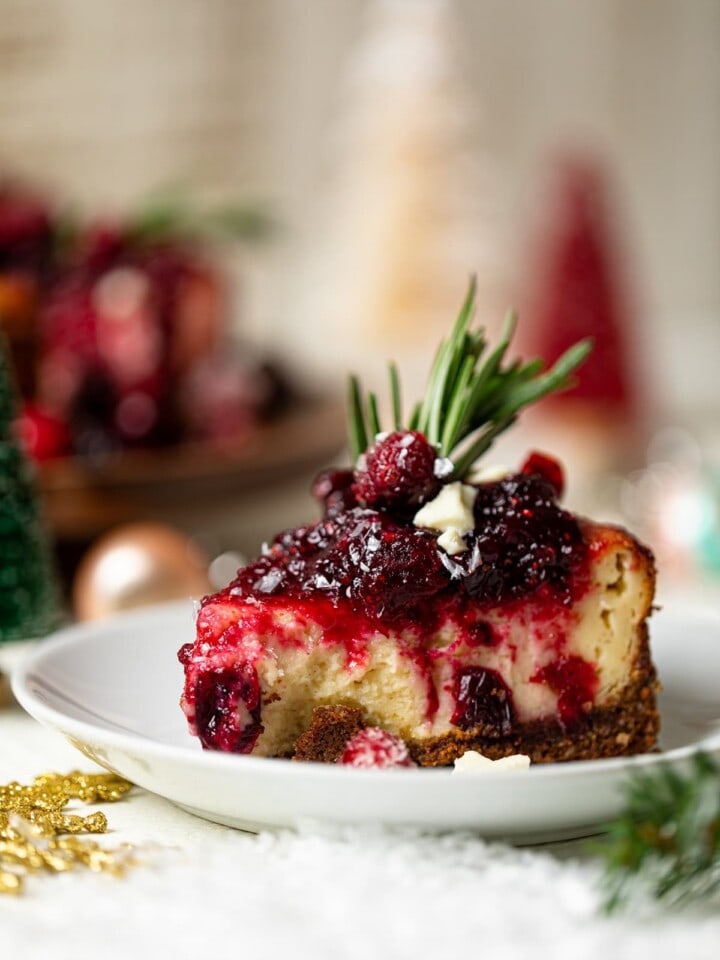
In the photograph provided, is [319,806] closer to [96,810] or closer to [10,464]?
[96,810]

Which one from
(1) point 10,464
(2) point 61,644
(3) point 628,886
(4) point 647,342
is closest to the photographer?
(3) point 628,886

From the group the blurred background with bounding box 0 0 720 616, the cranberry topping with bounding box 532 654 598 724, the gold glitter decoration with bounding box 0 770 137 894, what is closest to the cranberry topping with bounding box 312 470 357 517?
the cranberry topping with bounding box 532 654 598 724

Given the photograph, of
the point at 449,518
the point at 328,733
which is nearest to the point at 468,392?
the point at 449,518

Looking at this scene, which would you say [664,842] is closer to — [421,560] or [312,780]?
[312,780]

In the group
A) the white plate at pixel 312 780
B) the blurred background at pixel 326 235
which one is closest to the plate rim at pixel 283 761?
the white plate at pixel 312 780

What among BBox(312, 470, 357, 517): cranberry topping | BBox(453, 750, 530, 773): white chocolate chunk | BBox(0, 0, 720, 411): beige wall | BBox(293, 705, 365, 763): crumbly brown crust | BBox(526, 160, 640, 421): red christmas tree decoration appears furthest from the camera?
BBox(0, 0, 720, 411): beige wall

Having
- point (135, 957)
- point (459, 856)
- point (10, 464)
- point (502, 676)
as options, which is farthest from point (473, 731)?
point (10, 464)

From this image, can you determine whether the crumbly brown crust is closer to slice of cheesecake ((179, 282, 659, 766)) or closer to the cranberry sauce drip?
slice of cheesecake ((179, 282, 659, 766))
